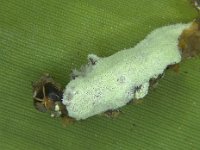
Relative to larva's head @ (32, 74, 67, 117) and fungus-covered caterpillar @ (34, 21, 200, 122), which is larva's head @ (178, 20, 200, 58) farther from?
larva's head @ (32, 74, 67, 117)

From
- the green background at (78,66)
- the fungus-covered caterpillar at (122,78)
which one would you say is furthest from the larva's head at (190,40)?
the green background at (78,66)

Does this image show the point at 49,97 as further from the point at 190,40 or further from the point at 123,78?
the point at 190,40

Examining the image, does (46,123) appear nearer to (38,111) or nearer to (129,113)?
(38,111)

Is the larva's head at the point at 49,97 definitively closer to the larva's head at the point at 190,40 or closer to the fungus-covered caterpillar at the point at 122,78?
the fungus-covered caterpillar at the point at 122,78

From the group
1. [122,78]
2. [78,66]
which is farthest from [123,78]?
[78,66]

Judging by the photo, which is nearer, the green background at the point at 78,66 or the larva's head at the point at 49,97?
the larva's head at the point at 49,97

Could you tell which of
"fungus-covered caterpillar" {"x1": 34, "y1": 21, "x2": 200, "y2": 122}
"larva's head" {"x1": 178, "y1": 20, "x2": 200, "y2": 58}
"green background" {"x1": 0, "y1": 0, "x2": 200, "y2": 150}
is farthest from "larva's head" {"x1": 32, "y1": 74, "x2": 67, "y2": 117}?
"larva's head" {"x1": 178, "y1": 20, "x2": 200, "y2": 58}
